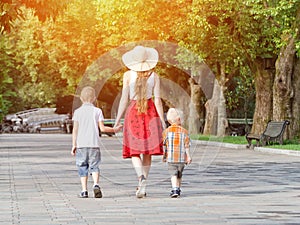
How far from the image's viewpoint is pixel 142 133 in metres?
14.2

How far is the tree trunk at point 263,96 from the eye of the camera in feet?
133

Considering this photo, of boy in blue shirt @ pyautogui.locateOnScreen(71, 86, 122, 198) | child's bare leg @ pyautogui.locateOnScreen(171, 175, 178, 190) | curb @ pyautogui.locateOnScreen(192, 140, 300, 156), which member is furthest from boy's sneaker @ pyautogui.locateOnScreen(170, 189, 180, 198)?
curb @ pyautogui.locateOnScreen(192, 140, 300, 156)

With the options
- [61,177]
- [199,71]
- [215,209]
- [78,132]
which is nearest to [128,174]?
[61,177]

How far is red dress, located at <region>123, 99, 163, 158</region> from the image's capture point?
14211mm

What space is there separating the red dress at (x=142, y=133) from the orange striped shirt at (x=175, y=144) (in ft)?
0.40

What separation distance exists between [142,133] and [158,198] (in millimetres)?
945

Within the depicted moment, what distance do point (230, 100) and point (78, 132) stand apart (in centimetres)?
4370

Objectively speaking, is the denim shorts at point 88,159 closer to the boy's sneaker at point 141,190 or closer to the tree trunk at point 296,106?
the boy's sneaker at point 141,190

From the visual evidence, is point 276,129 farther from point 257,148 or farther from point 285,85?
point 285,85

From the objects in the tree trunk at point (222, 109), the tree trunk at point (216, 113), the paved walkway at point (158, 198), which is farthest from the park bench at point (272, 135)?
the tree trunk at point (216, 113)

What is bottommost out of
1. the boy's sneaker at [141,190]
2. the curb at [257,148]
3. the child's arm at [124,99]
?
the boy's sneaker at [141,190]

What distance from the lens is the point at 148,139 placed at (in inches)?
560

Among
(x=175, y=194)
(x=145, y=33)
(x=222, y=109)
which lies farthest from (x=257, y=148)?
(x=175, y=194)

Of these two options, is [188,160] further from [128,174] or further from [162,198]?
[128,174]
